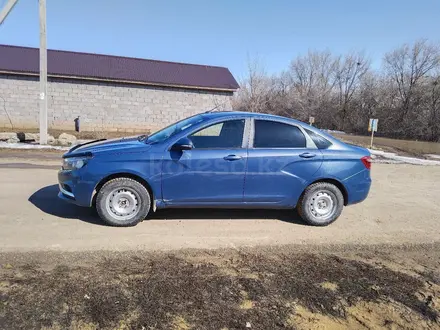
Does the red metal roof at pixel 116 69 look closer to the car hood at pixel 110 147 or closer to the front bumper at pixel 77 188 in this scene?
the car hood at pixel 110 147

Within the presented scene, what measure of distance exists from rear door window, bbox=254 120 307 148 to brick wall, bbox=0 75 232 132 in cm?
1601

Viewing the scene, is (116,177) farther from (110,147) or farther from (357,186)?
(357,186)

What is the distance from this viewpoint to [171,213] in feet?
19.2

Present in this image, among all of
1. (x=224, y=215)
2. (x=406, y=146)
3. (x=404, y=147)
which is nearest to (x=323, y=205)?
(x=224, y=215)

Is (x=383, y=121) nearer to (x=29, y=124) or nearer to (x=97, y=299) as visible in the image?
(x=29, y=124)

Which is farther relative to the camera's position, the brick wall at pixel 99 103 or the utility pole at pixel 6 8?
the brick wall at pixel 99 103

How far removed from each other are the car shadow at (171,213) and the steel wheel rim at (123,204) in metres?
0.34

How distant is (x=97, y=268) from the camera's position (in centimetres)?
382

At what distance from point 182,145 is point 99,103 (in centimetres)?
1670

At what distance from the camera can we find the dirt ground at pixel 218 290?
2.97 m

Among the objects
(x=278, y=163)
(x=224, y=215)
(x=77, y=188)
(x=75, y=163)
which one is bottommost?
(x=224, y=215)

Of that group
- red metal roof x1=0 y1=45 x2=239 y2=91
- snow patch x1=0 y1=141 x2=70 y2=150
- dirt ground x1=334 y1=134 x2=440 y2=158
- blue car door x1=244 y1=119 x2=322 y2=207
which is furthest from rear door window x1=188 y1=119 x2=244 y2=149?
dirt ground x1=334 y1=134 x2=440 y2=158

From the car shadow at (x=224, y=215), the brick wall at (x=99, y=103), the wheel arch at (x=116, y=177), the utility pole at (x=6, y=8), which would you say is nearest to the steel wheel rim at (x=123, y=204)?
the wheel arch at (x=116, y=177)

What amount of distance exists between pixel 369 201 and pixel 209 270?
4.89 metres
